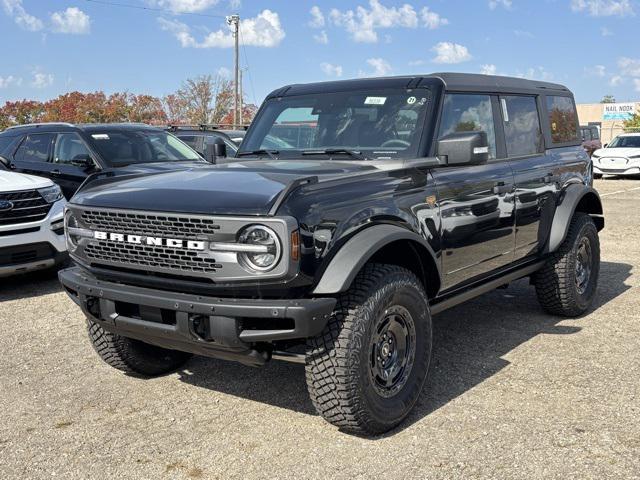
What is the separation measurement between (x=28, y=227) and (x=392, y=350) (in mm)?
4705

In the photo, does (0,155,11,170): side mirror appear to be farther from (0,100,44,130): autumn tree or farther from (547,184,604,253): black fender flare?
(0,100,44,130): autumn tree

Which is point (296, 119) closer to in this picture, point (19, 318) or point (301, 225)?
point (301, 225)

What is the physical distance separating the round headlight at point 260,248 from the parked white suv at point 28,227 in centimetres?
449

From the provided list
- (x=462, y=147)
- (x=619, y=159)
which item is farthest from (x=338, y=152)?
(x=619, y=159)

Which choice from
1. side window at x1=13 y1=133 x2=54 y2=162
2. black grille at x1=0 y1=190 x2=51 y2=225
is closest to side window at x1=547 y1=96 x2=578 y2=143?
black grille at x1=0 y1=190 x2=51 y2=225

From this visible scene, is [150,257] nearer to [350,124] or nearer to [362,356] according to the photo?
[362,356]

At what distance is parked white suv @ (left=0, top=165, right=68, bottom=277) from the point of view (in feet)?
22.2

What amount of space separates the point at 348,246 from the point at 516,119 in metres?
2.53

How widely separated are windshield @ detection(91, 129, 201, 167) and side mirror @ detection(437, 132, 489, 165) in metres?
5.59

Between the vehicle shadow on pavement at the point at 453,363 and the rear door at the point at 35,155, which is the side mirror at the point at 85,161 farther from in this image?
the vehicle shadow on pavement at the point at 453,363

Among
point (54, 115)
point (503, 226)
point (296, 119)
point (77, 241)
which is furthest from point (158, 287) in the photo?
point (54, 115)

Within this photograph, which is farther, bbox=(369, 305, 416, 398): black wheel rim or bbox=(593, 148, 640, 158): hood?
bbox=(593, 148, 640, 158): hood

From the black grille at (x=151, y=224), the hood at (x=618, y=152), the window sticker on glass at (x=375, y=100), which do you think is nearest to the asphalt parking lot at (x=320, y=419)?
the black grille at (x=151, y=224)

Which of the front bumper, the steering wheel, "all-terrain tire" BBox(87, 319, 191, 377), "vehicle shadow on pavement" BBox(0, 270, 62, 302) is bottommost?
"vehicle shadow on pavement" BBox(0, 270, 62, 302)
